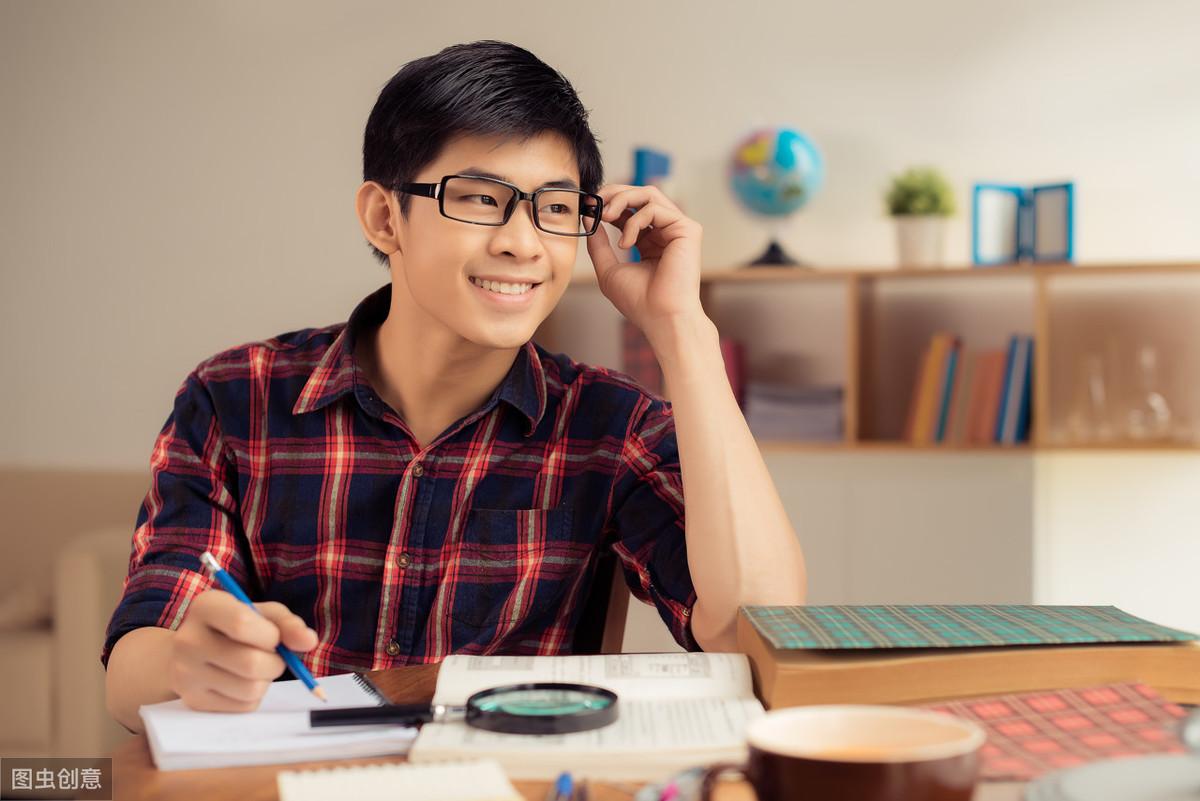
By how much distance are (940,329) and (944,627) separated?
108 inches

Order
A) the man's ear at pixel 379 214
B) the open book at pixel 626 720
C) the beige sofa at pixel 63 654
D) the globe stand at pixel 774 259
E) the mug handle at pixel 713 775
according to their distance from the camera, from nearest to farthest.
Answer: the mug handle at pixel 713 775 < the open book at pixel 626 720 < the man's ear at pixel 379 214 < the beige sofa at pixel 63 654 < the globe stand at pixel 774 259

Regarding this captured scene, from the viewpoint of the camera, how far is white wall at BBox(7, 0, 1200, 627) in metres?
3.35

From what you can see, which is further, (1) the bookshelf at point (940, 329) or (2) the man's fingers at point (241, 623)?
(1) the bookshelf at point (940, 329)

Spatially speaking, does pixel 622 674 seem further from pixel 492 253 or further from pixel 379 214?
pixel 379 214

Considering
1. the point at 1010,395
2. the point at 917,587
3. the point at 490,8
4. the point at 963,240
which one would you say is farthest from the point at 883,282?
the point at 490,8

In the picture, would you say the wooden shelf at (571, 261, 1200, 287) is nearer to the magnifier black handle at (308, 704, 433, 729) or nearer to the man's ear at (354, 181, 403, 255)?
the man's ear at (354, 181, 403, 255)

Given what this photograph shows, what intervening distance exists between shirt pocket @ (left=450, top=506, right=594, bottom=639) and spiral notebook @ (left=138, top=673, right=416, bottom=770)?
411mm

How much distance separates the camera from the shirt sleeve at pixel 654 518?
135 centimetres

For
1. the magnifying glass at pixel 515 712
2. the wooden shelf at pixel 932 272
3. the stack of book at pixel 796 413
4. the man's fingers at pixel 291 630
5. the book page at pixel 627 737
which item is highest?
the wooden shelf at pixel 932 272

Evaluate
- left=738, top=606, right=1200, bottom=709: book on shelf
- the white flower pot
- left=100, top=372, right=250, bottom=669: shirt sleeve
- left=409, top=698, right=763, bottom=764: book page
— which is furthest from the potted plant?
left=409, top=698, right=763, bottom=764: book page

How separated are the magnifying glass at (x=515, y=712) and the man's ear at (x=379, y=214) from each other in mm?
709

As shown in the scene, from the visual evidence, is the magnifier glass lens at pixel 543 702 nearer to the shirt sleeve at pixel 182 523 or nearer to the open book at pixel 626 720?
the open book at pixel 626 720

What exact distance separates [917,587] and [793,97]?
1.47m

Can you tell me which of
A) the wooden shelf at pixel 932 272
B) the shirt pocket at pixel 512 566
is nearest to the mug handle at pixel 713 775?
the shirt pocket at pixel 512 566
